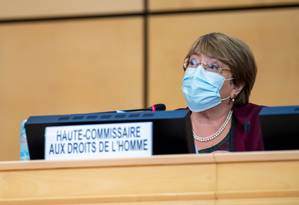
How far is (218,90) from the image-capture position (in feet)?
9.27

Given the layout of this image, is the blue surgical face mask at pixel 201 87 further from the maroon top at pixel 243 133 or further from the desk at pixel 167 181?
the desk at pixel 167 181

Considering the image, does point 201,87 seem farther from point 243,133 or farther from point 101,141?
point 101,141

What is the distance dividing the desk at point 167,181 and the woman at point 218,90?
55 centimetres

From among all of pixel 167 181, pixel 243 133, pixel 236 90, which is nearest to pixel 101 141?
pixel 167 181

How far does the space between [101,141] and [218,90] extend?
0.72 metres

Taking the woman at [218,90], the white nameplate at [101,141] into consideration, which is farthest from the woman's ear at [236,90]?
the white nameplate at [101,141]

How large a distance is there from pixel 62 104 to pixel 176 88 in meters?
0.63

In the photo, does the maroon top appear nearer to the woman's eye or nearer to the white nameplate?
the woman's eye

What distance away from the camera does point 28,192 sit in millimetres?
2211

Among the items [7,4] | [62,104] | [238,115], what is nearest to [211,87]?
[238,115]

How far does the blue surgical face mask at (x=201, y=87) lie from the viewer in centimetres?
278

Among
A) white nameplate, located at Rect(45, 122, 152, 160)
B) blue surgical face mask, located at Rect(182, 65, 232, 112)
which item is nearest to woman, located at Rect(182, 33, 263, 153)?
blue surgical face mask, located at Rect(182, 65, 232, 112)

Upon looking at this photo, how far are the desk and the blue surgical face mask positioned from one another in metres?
0.65

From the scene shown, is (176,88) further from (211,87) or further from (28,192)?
(28,192)
